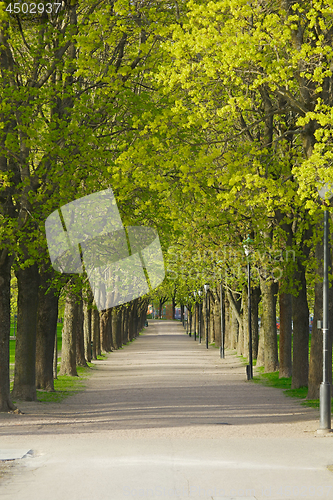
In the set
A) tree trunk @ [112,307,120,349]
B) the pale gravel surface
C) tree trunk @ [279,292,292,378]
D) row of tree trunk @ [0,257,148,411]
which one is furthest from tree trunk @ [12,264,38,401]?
tree trunk @ [112,307,120,349]

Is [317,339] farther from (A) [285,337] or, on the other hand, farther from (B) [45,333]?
(B) [45,333]

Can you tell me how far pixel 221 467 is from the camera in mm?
10445

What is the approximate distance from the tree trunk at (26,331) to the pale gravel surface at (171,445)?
26.5 inches

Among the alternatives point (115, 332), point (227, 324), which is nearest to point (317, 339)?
point (227, 324)

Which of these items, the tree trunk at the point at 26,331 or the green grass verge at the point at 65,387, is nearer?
the tree trunk at the point at 26,331

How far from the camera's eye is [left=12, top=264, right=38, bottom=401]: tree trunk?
63.1 ft

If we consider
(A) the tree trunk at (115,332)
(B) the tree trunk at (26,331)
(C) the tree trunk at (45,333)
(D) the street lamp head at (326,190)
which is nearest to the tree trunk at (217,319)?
(A) the tree trunk at (115,332)

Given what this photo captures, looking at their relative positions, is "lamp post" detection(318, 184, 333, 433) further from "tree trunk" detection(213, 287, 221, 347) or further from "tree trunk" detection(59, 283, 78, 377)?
"tree trunk" detection(213, 287, 221, 347)

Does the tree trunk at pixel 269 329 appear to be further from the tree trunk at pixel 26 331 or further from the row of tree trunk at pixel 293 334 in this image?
the tree trunk at pixel 26 331

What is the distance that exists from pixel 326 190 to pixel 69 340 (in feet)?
55.1

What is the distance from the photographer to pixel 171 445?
12648 mm

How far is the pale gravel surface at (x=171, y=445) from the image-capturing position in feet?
29.9

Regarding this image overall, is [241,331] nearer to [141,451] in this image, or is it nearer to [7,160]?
[7,160]

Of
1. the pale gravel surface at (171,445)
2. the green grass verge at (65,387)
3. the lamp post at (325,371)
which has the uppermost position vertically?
the lamp post at (325,371)
